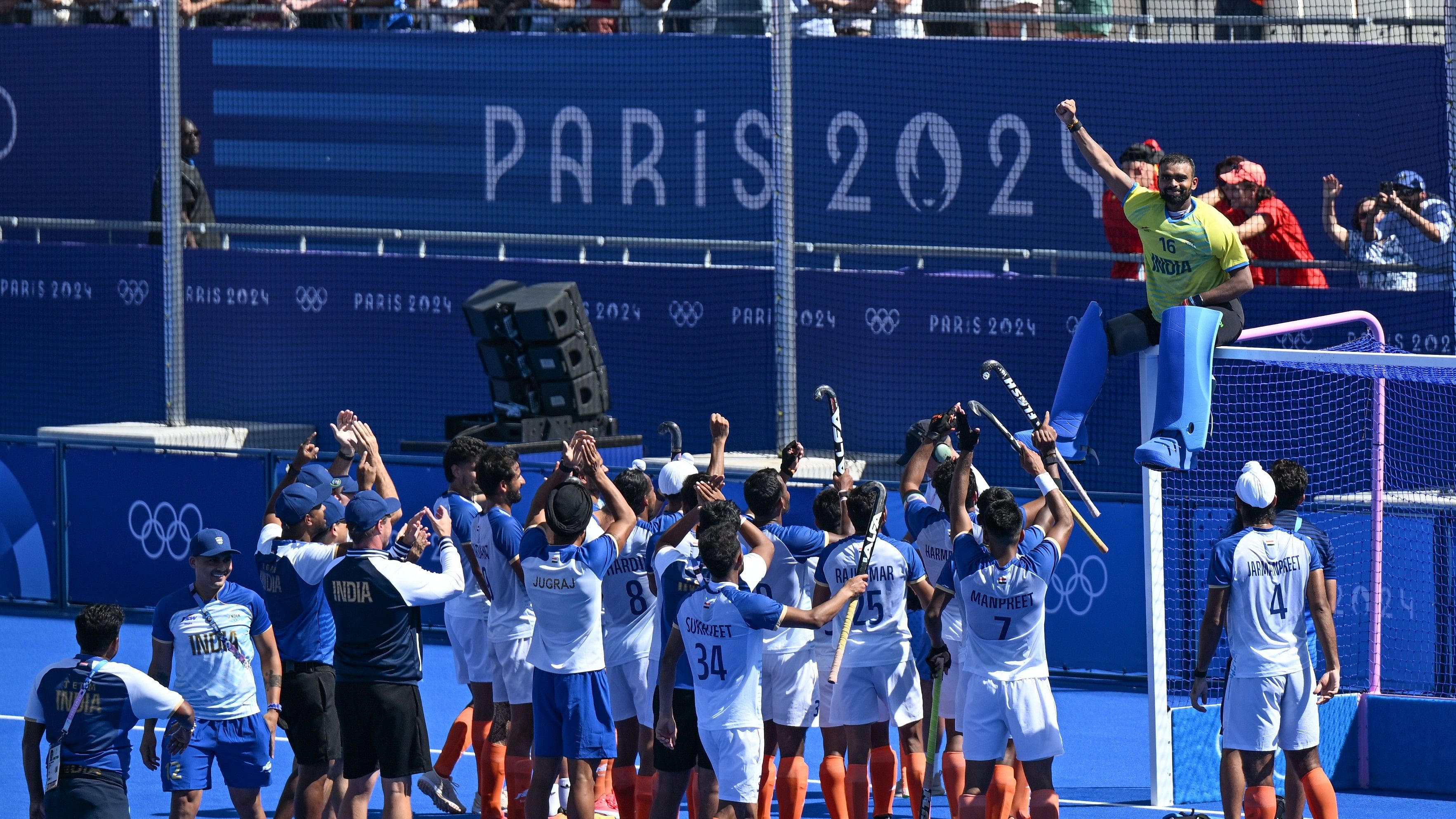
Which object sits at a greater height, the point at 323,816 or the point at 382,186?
the point at 382,186

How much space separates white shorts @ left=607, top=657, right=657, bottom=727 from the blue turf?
1.49m

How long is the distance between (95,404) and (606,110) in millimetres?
6336

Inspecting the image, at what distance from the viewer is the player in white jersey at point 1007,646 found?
9.02 m

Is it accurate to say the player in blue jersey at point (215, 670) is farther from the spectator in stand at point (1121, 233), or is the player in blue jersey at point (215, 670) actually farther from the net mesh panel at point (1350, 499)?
the spectator in stand at point (1121, 233)

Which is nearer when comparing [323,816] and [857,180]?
[323,816]

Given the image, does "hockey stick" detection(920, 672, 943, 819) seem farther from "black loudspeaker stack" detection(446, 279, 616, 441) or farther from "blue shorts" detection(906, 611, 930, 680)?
"black loudspeaker stack" detection(446, 279, 616, 441)

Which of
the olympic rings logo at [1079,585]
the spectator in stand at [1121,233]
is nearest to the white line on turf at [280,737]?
the olympic rings logo at [1079,585]

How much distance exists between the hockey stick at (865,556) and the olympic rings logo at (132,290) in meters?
11.8

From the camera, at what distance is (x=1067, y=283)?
1553 cm

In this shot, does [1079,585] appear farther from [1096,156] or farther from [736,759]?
[736,759]

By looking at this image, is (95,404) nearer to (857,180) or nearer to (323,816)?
(857,180)

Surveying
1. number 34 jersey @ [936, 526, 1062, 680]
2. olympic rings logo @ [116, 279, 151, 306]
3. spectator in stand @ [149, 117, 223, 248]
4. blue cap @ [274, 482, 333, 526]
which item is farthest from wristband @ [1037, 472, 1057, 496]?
olympic rings logo @ [116, 279, 151, 306]

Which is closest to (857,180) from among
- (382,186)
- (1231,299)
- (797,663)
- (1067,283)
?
(1067,283)

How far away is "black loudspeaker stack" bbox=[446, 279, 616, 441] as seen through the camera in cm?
1552
